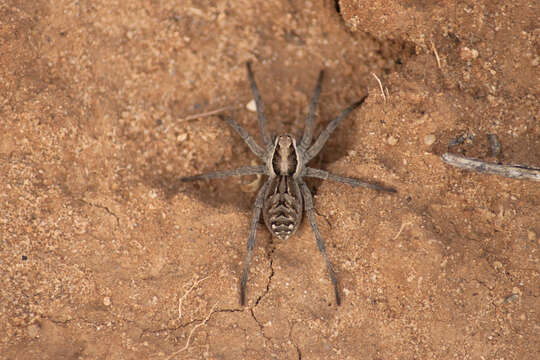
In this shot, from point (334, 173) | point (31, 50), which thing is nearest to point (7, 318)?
point (31, 50)

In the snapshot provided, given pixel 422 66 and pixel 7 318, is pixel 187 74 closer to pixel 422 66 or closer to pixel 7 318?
pixel 422 66

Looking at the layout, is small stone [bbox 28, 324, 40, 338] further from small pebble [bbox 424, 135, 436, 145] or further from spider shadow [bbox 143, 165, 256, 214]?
→ small pebble [bbox 424, 135, 436, 145]

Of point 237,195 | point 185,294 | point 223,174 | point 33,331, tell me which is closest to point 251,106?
point 223,174

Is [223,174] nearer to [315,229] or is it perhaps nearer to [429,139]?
[315,229]

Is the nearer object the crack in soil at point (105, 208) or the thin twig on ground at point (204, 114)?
the crack in soil at point (105, 208)

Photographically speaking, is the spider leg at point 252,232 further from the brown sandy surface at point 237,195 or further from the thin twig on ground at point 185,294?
the thin twig on ground at point 185,294

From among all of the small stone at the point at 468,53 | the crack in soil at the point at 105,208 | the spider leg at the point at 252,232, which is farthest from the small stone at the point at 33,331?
the small stone at the point at 468,53
